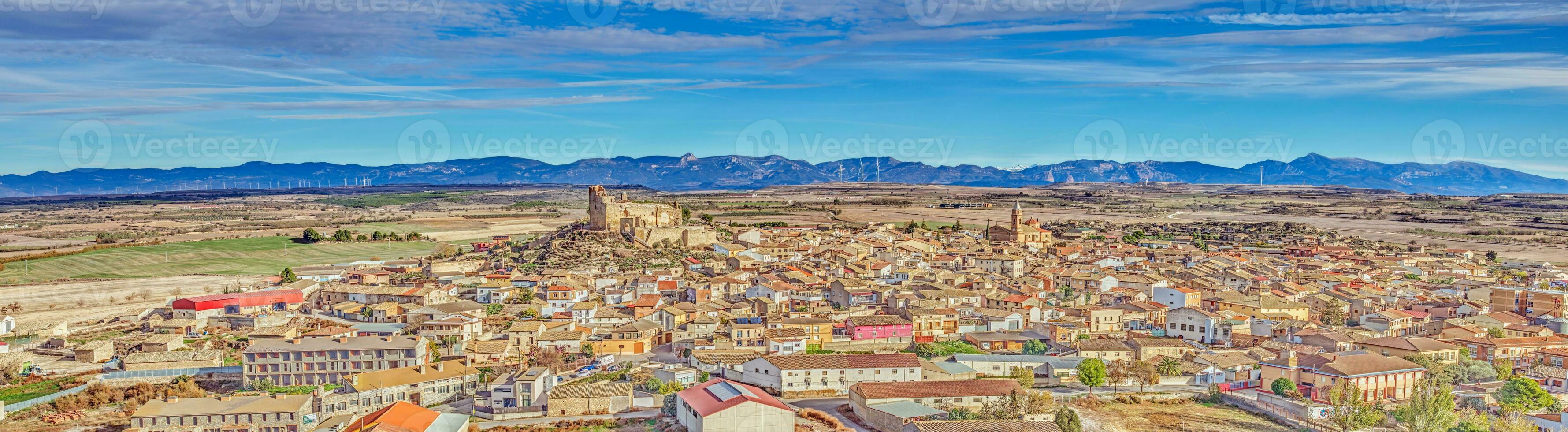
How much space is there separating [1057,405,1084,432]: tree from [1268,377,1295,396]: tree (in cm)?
651

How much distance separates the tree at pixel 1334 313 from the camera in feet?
111

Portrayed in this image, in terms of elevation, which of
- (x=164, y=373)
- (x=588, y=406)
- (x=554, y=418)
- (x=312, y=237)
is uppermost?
(x=312, y=237)

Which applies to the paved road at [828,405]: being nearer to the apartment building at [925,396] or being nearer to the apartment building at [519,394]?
the apartment building at [925,396]

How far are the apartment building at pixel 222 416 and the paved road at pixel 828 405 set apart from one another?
1157cm

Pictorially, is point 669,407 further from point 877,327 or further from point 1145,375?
point 1145,375

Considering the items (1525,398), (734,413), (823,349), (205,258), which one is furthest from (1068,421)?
(205,258)

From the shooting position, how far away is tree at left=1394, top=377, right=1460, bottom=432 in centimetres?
2027

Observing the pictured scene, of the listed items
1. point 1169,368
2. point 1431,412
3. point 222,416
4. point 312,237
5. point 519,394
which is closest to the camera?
point 1431,412

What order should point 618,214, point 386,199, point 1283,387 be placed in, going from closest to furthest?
1. point 1283,387
2. point 618,214
3. point 386,199

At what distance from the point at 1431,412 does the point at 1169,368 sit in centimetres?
760

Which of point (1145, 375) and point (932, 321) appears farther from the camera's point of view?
point (932, 321)

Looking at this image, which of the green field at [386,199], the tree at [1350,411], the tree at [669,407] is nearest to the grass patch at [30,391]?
the tree at [669,407]

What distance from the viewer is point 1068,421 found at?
70.3ft

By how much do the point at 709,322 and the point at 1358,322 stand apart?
882 inches
